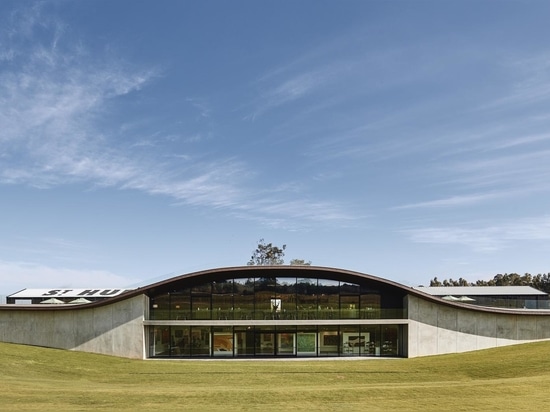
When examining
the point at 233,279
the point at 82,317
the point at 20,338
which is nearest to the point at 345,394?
the point at 233,279

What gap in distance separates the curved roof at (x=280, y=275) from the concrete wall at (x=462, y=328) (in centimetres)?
48

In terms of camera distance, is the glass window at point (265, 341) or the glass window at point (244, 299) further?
the glass window at point (265, 341)

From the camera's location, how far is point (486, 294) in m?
56.6

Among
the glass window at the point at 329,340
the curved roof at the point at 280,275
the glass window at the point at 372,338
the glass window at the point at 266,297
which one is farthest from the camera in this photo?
the glass window at the point at 372,338

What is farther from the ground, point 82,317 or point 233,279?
point 233,279

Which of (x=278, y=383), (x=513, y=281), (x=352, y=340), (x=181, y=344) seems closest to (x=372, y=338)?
(x=352, y=340)

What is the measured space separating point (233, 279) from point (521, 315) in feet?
73.3

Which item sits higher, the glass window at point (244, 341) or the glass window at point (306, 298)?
the glass window at point (306, 298)

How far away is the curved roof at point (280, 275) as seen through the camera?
39.3 meters

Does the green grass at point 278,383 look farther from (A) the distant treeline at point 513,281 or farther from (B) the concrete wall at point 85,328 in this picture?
(A) the distant treeline at point 513,281

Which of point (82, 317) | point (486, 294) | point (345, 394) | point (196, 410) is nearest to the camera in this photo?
point (196, 410)

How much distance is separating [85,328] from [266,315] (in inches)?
531

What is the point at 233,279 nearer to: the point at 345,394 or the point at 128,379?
the point at 128,379

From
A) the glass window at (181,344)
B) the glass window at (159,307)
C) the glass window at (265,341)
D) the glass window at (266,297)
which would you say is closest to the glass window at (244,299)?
the glass window at (266,297)
